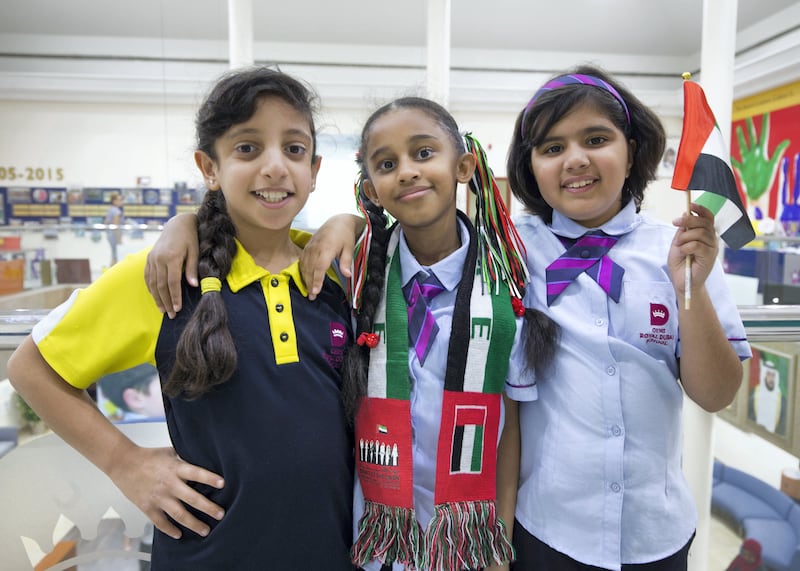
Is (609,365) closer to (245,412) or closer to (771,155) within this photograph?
(245,412)

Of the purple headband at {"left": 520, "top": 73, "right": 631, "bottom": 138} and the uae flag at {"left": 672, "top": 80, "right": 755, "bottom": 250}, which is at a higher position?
the purple headband at {"left": 520, "top": 73, "right": 631, "bottom": 138}

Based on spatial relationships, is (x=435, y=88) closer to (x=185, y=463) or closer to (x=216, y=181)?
(x=216, y=181)

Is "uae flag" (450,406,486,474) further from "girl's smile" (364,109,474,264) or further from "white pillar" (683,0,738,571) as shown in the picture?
"white pillar" (683,0,738,571)

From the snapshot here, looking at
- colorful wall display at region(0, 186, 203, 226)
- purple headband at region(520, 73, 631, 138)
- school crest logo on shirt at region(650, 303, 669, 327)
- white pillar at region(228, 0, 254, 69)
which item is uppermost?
white pillar at region(228, 0, 254, 69)

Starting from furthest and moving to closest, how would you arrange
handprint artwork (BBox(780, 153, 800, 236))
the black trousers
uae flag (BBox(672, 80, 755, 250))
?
handprint artwork (BBox(780, 153, 800, 236))
the black trousers
uae flag (BBox(672, 80, 755, 250))

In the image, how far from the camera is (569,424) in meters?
1.13

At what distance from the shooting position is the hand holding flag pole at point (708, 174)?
3.31 ft

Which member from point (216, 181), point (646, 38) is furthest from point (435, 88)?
point (646, 38)

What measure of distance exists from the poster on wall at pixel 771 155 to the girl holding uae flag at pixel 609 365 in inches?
256

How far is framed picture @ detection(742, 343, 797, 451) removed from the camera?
76.8 inches

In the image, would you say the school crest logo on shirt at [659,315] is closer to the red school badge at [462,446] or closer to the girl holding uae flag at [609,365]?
the girl holding uae flag at [609,365]

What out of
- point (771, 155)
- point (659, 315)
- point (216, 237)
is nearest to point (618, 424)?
point (659, 315)

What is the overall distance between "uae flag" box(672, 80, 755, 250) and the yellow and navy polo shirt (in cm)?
79

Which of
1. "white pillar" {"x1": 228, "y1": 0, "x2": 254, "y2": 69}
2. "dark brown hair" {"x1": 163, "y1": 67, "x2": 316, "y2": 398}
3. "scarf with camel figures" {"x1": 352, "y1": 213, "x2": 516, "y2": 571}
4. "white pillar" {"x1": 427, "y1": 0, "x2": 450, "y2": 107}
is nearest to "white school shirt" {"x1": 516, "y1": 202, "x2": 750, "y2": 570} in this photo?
"scarf with camel figures" {"x1": 352, "y1": 213, "x2": 516, "y2": 571}
